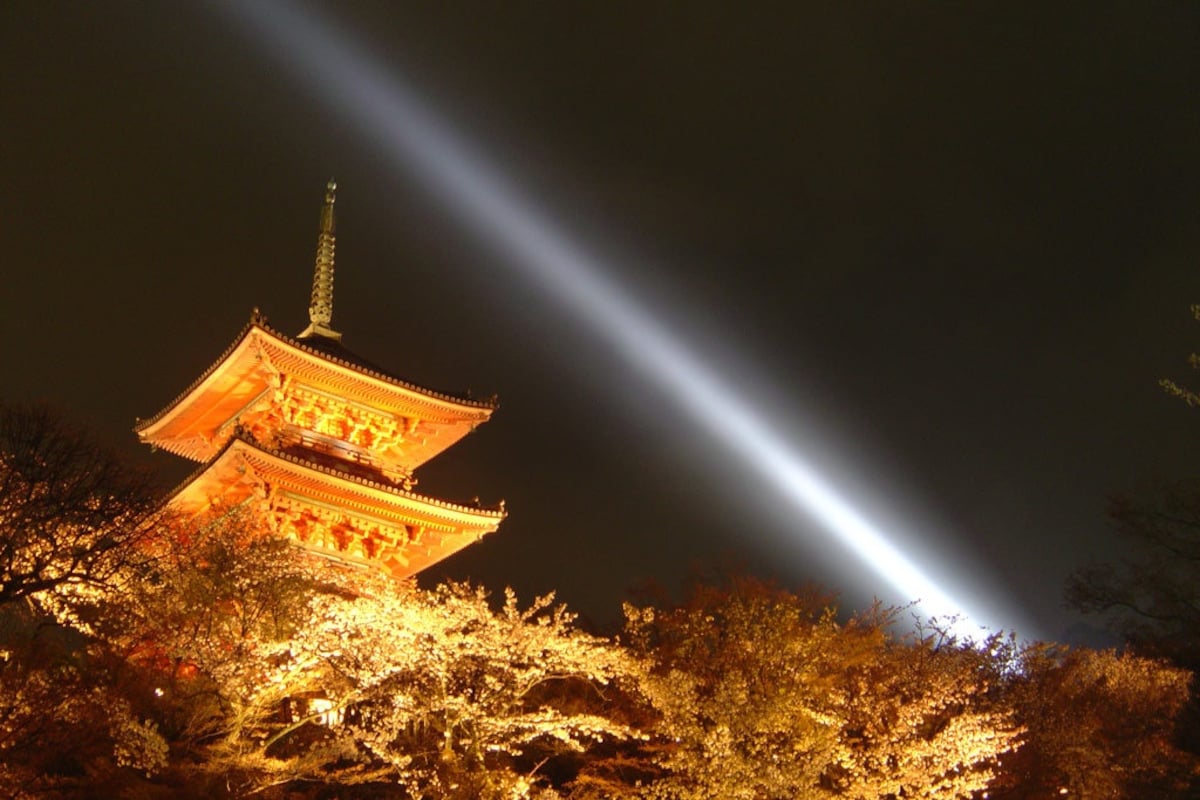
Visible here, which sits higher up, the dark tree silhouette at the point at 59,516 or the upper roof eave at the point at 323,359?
the upper roof eave at the point at 323,359

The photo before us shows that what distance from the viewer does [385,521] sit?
27312mm

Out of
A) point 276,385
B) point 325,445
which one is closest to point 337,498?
point 325,445

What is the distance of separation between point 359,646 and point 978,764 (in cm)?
A: 1300

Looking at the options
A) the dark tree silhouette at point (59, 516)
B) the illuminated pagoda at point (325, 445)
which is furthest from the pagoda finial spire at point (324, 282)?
the dark tree silhouette at point (59, 516)

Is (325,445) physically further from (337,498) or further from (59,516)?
(59,516)

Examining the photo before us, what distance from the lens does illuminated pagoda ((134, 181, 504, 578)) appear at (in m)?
25.9

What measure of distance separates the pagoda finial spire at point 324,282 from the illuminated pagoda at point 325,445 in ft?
0.37

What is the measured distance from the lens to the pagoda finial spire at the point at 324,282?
30906 mm

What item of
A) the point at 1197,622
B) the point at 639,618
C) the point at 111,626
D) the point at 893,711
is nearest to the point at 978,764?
the point at 893,711

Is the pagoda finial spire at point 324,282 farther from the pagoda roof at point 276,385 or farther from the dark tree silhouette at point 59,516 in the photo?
the dark tree silhouette at point 59,516

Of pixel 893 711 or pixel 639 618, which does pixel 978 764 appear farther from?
pixel 639 618

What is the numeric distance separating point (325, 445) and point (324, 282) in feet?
21.3

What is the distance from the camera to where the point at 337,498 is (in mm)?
26344

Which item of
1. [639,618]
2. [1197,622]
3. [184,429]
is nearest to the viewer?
[1197,622]
